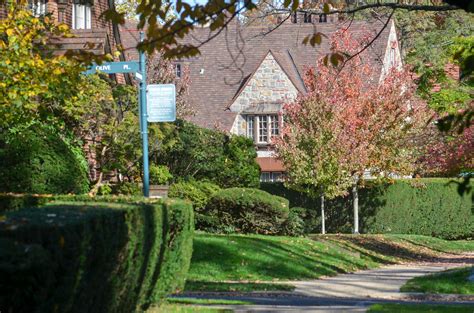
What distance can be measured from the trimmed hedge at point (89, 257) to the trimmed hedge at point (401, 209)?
28157 millimetres

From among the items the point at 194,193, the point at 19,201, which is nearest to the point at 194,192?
the point at 194,193

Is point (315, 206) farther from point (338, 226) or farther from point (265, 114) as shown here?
point (265, 114)

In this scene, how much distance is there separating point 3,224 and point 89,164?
24.0 meters

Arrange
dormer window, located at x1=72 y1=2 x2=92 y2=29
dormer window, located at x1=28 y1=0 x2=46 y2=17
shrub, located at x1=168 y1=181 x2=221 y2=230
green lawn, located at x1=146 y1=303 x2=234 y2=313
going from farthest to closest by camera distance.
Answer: shrub, located at x1=168 y1=181 x2=221 y2=230, dormer window, located at x1=72 y1=2 x2=92 y2=29, dormer window, located at x1=28 y1=0 x2=46 y2=17, green lawn, located at x1=146 y1=303 x2=234 y2=313

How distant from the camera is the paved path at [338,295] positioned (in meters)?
14.9

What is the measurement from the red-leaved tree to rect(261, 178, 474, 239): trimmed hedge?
1.14m

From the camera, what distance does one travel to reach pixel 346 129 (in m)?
39.1

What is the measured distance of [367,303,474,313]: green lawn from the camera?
14.5 metres

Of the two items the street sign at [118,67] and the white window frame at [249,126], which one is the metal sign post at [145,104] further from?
the white window frame at [249,126]

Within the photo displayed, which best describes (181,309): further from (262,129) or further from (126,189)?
(262,129)

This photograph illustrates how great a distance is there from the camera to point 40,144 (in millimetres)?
23562

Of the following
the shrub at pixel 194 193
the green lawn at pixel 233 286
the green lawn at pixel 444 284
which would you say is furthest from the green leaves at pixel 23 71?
the shrub at pixel 194 193

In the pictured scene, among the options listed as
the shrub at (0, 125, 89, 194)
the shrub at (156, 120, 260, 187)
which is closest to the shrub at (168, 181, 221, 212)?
the shrub at (156, 120, 260, 187)

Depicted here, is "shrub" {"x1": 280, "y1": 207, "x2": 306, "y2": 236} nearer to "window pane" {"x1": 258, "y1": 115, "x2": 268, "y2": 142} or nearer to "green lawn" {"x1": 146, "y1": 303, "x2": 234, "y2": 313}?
"green lawn" {"x1": 146, "y1": 303, "x2": 234, "y2": 313}
